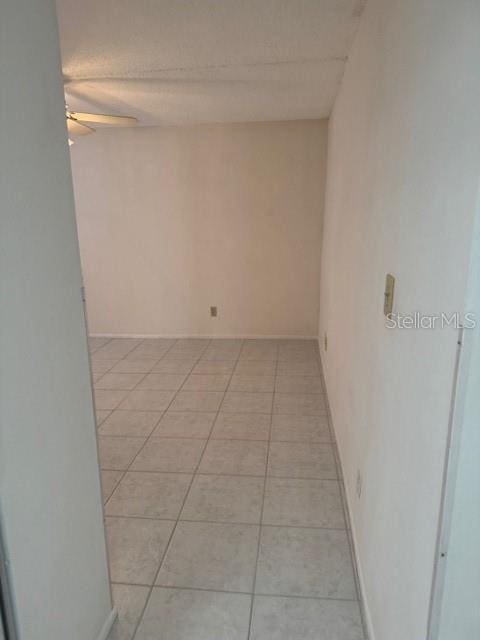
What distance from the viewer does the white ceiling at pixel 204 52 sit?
1.96 metres

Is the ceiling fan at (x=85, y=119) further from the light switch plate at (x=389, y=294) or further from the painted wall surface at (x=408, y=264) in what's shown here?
the light switch plate at (x=389, y=294)

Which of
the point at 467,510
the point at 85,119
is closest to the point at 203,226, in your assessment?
the point at 85,119

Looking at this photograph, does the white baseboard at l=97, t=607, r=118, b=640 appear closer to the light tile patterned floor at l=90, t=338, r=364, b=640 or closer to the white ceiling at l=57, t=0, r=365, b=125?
the light tile patterned floor at l=90, t=338, r=364, b=640

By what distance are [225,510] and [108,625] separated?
0.77 metres

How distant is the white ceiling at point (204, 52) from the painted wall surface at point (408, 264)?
37cm

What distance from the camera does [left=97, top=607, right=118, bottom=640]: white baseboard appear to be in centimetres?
150

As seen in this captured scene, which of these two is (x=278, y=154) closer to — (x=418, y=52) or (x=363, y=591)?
(x=418, y=52)

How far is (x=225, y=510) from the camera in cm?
219

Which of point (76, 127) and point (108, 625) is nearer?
point (108, 625)

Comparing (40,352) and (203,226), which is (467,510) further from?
(203,226)

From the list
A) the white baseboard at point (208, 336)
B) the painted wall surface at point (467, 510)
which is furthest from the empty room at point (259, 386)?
the white baseboard at point (208, 336)

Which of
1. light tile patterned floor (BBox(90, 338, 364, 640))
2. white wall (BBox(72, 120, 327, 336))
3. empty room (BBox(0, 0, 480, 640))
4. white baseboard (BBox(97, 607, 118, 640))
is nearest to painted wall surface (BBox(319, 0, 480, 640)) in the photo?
empty room (BBox(0, 0, 480, 640))

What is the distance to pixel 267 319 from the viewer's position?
5.04 m

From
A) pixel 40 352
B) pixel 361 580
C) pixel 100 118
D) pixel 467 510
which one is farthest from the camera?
pixel 100 118
